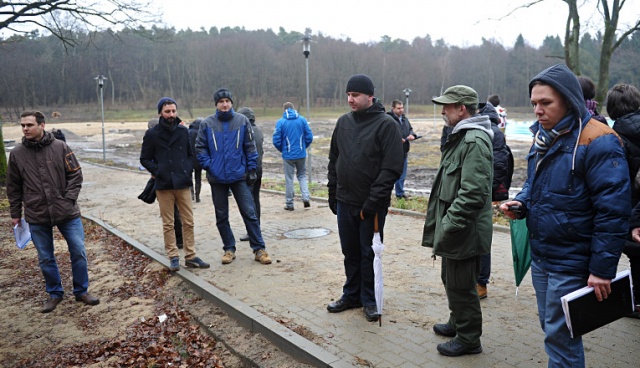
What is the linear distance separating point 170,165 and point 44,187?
1470 mm

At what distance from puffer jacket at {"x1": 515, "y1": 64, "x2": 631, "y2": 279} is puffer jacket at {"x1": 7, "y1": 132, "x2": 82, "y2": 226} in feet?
16.6

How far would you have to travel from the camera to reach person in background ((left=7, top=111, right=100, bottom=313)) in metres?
5.75

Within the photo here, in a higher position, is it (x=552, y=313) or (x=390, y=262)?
(x=552, y=313)

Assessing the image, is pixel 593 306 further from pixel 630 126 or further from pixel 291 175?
pixel 291 175

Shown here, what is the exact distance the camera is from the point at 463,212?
363 cm

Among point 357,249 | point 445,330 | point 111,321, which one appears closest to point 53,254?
point 111,321

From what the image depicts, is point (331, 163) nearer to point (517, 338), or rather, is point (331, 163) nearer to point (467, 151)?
point (467, 151)

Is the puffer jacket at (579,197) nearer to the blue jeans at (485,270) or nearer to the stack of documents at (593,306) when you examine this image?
the stack of documents at (593,306)

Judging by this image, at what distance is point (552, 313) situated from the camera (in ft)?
9.64

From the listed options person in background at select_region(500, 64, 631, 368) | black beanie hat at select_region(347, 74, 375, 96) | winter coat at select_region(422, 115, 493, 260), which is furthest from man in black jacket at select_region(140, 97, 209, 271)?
person in background at select_region(500, 64, 631, 368)

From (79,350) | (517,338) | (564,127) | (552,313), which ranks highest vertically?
(564,127)

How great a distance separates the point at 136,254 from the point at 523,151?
2365 cm

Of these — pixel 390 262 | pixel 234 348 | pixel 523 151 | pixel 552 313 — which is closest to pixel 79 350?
pixel 234 348

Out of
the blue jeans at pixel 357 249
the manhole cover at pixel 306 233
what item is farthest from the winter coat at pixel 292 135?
the blue jeans at pixel 357 249
